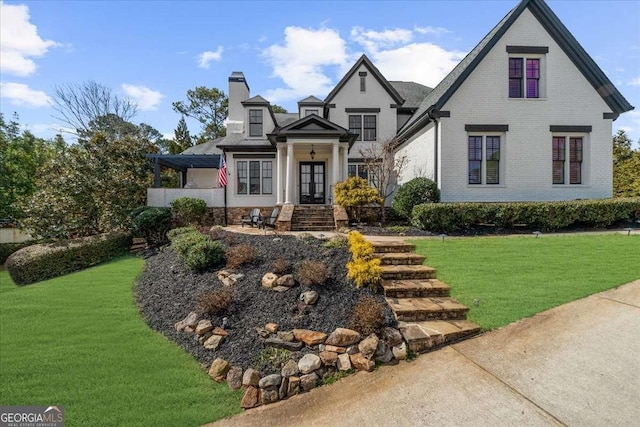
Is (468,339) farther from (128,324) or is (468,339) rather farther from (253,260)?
(128,324)

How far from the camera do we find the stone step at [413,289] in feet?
19.0

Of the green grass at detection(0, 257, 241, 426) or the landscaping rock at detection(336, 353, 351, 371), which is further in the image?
the landscaping rock at detection(336, 353, 351, 371)

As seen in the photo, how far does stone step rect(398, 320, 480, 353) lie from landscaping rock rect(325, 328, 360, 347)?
744 mm

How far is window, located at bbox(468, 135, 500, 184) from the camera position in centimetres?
1395

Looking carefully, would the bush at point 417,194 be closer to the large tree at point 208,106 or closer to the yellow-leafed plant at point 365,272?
the yellow-leafed plant at point 365,272

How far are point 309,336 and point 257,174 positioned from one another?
1389 cm

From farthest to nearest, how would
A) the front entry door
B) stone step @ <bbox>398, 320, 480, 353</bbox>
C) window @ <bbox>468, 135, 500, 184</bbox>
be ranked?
the front entry door
window @ <bbox>468, 135, 500, 184</bbox>
stone step @ <bbox>398, 320, 480, 353</bbox>

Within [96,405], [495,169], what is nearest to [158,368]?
[96,405]

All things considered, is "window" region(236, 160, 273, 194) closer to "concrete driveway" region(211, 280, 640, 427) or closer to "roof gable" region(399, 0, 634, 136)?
"roof gable" region(399, 0, 634, 136)

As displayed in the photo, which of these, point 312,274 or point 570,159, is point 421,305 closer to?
point 312,274

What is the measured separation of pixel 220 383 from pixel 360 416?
196 cm

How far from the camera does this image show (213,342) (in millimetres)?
4996

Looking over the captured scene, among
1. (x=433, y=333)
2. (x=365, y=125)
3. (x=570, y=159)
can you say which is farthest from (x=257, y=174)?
(x=570, y=159)

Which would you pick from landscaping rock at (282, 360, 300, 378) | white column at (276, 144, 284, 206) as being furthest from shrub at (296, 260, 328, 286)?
white column at (276, 144, 284, 206)
